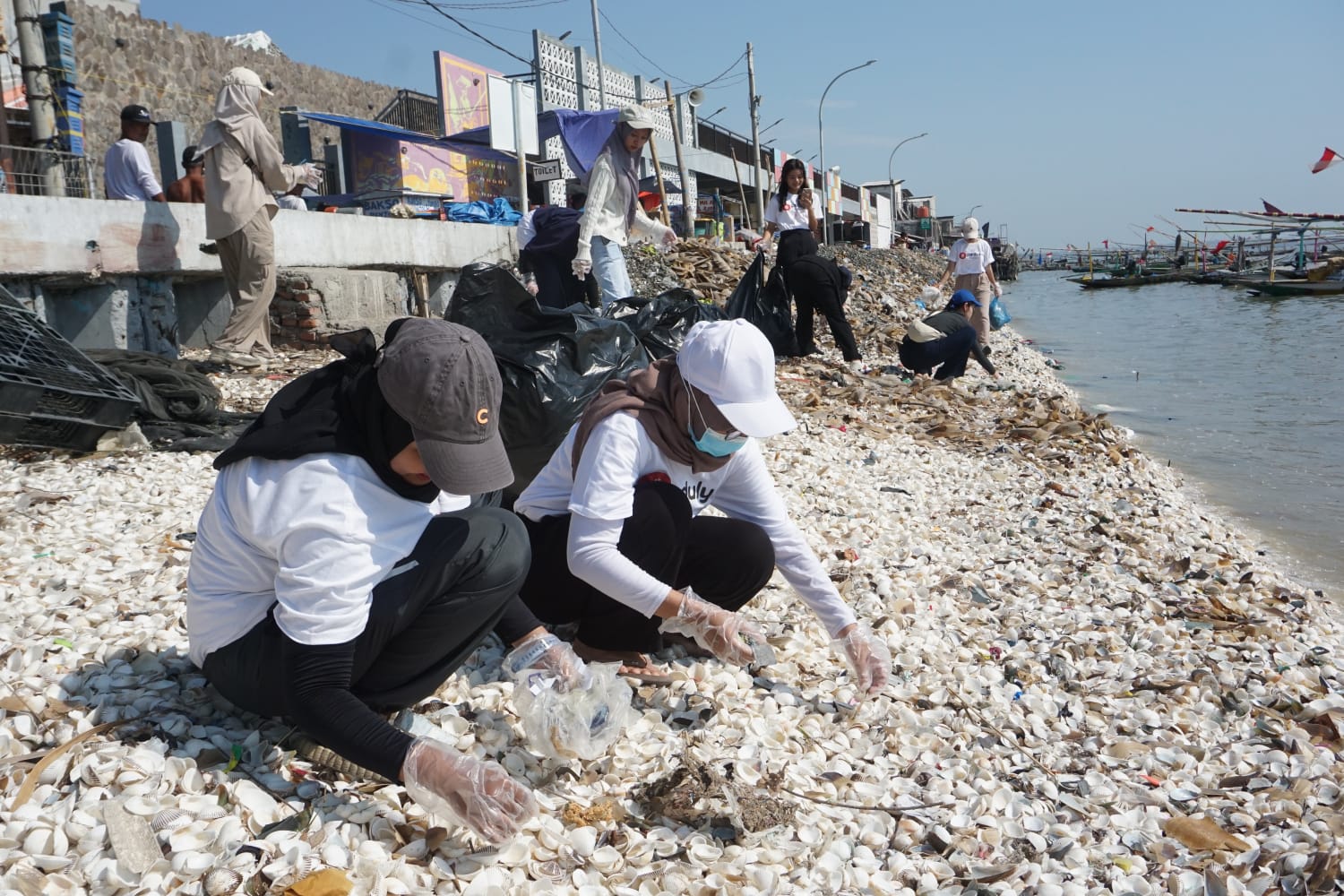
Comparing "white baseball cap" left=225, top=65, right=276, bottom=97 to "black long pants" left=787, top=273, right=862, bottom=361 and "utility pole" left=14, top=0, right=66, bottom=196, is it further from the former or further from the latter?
"black long pants" left=787, top=273, right=862, bottom=361

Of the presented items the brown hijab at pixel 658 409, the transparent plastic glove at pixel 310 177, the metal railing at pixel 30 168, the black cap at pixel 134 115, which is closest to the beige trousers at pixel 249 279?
the transparent plastic glove at pixel 310 177

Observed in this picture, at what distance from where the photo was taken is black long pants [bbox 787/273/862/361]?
27.5 ft

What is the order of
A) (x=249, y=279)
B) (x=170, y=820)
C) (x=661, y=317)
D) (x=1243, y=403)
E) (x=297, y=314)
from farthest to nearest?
(x=1243, y=403), (x=297, y=314), (x=249, y=279), (x=661, y=317), (x=170, y=820)

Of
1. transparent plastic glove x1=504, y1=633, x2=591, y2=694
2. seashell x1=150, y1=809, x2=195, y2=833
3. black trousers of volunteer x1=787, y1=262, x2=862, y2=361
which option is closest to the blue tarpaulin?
black trousers of volunteer x1=787, y1=262, x2=862, y2=361

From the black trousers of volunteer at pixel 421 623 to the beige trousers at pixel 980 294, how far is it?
343 inches

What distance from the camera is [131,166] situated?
687 cm

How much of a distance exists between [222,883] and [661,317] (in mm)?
3257

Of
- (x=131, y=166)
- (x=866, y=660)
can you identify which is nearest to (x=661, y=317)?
(x=866, y=660)

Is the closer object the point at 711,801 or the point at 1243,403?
the point at 711,801

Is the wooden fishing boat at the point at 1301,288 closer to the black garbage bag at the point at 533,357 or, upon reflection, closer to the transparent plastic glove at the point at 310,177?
the transparent plastic glove at the point at 310,177

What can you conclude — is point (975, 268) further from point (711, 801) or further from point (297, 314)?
point (711, 801)

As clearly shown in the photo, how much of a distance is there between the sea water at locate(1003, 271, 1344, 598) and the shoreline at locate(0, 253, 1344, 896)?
194cm

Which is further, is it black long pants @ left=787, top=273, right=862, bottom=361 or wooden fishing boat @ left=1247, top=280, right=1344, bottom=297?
wooden fishing boat @ left=1247, top=280, right=1344, bottom=297

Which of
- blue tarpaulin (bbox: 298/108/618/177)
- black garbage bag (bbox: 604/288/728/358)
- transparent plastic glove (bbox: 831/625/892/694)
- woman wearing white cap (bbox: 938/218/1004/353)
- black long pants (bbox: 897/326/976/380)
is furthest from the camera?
blue tarpaulin (bbox: 298/108/618/177)
